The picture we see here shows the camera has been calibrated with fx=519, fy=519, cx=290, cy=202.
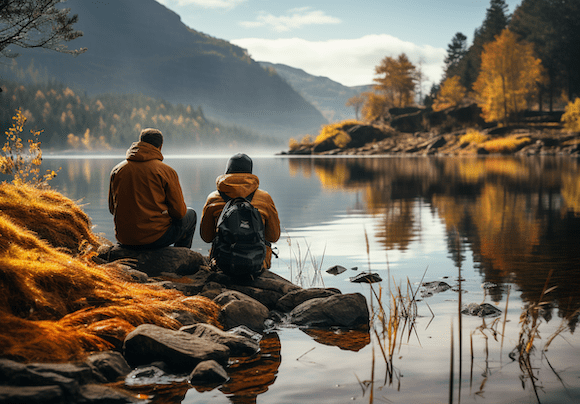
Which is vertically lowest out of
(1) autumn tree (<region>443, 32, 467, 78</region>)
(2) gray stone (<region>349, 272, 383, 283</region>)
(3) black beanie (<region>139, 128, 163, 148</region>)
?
(2) gray stone (<region>349, 272, 383, 283</region>)

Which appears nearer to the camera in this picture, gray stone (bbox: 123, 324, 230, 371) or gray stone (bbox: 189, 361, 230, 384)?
gray stone (bbox: 189, 361, 230, 384)

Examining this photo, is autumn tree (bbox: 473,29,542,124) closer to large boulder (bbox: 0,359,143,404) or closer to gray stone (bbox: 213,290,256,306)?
gray stone (bbox: 213,290,256,306)

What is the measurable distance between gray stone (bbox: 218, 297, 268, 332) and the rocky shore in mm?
64560

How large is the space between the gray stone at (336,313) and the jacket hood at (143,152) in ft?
10.8

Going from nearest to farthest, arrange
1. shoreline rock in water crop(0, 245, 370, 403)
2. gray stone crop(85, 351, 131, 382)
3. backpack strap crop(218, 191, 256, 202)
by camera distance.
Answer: shoreline rock in water crop(0, 245, 370, 403) → gray stone crop(85, 351, 131, 382) → backpack strap crop(218, 191, 256, 202)

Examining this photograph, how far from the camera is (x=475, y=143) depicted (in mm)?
78125

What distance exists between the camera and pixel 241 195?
25.1ft

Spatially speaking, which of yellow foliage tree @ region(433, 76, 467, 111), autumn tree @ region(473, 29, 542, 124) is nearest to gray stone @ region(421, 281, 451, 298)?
autumn tree @ region(473, 29, 542, 124)

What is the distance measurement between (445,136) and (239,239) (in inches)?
3309

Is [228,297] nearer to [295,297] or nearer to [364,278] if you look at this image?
[295,297]

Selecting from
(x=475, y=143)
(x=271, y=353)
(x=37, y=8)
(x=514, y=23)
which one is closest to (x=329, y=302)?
(x=271, y=353)

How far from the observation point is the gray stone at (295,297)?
24.4ft

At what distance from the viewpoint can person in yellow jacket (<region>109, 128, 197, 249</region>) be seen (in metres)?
7.89

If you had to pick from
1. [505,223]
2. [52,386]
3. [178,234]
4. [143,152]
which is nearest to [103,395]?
[52,386]
